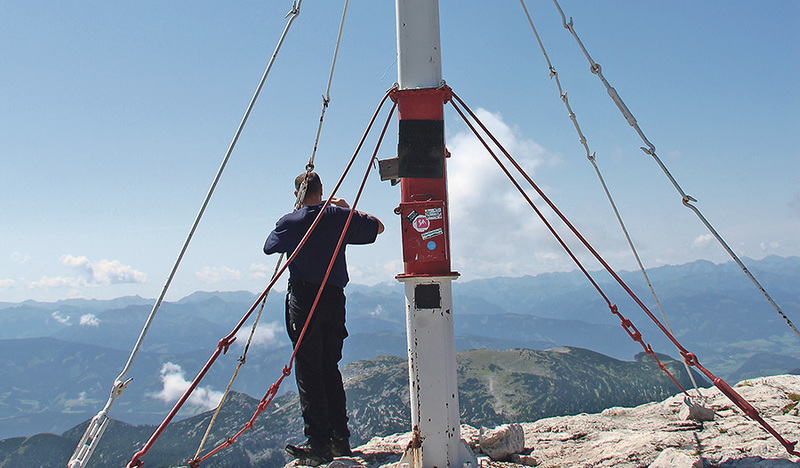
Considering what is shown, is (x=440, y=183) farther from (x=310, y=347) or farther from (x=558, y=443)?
(x=558, y=443)

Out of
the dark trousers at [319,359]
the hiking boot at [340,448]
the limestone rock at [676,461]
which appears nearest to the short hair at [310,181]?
the dark trousers at [319,359]

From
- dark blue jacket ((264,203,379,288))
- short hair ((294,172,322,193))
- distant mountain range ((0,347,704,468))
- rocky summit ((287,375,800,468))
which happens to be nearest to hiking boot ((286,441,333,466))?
rocky summit ((287,375,800,468))

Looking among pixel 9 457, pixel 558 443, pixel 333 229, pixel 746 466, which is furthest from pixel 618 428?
pixel 9 457

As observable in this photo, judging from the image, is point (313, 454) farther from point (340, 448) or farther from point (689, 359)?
point (689, 359)

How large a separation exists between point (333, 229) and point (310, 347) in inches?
47.2

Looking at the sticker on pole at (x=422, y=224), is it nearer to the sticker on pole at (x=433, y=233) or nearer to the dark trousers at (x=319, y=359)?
the sticker on pole at (x=433, y=233)

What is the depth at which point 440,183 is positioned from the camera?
4.34 metres

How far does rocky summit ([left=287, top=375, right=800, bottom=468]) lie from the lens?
416 centimetres

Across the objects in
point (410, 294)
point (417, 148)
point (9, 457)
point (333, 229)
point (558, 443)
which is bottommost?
point (9, 457)

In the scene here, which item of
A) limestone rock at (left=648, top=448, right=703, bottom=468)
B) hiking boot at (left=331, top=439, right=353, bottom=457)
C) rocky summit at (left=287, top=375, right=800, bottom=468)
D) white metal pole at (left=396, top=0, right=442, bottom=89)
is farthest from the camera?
hiking boot at (left=331, top=439, right=353, bottom=457)

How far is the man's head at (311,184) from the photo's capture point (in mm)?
5250

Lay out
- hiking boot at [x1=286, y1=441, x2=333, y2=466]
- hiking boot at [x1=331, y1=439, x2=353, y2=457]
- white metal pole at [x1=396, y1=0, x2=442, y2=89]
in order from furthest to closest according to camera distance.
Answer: hiking boot at [x1=331, y1=439, x2=353, y2=457]
hiking boot at [x1=286, y1=441, x2=333, y2=466]
white metal pole at [x1=396, y1=0, x2=442, y2=89]

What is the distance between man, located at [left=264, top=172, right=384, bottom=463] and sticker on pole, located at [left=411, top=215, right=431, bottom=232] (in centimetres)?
87

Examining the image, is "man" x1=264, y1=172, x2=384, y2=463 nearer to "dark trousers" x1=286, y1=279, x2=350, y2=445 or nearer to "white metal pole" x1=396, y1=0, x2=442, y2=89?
"dark trousers" x1=286, y1=279, x2=350, y2=445
